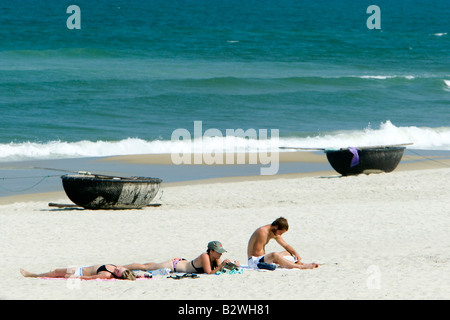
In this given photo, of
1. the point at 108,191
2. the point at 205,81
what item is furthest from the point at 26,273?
the point at 205,81

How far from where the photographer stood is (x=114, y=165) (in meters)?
22.0

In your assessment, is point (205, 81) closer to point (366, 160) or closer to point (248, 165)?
point (248, 165)

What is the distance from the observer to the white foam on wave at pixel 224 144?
2428 centimetres

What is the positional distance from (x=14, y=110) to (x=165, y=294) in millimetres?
23456

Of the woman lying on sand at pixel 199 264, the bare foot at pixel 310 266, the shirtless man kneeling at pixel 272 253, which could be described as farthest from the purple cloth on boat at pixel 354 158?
the woman lying on sand at pixel 199 264

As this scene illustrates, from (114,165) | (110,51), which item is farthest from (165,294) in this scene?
(110,51)

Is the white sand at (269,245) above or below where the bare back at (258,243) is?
below

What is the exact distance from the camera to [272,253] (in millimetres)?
10695

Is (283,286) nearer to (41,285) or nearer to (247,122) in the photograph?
(41,285)

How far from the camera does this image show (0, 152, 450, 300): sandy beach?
368 inches

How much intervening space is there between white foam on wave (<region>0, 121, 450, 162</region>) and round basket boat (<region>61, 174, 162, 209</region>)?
8.12 m

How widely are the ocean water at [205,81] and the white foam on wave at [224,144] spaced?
0.07 metres

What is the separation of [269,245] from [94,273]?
3.43 meters

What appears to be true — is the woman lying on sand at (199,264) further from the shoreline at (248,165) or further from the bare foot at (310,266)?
the shoreline at (248,165)
